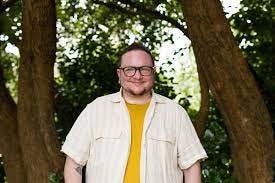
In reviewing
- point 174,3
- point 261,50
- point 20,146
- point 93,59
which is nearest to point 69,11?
point 93,59

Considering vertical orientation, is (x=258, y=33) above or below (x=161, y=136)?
above

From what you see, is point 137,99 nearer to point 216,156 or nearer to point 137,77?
point 137,77

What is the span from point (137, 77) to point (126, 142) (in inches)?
14.5

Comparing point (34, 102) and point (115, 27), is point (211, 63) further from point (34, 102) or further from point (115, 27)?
point (115, 27)

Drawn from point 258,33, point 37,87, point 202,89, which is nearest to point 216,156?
point 202,89

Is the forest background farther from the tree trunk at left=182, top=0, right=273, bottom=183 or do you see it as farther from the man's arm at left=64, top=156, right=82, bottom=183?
the man's arm at left=64, top=156, right=82, bottom=183

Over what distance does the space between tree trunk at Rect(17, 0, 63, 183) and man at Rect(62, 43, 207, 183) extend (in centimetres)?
174

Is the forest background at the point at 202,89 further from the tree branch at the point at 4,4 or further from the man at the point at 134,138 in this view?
the man at the point at 134,138

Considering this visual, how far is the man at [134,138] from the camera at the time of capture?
11.0 feet

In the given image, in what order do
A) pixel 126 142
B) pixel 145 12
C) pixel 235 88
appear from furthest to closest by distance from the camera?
pixel 145 12, pixel 235 88, pixel 126 142

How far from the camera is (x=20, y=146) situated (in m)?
5.54

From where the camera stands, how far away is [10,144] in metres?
5.63

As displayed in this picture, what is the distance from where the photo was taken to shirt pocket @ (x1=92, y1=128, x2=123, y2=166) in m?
3.38

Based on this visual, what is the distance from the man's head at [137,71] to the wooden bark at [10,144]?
2.43 metres
